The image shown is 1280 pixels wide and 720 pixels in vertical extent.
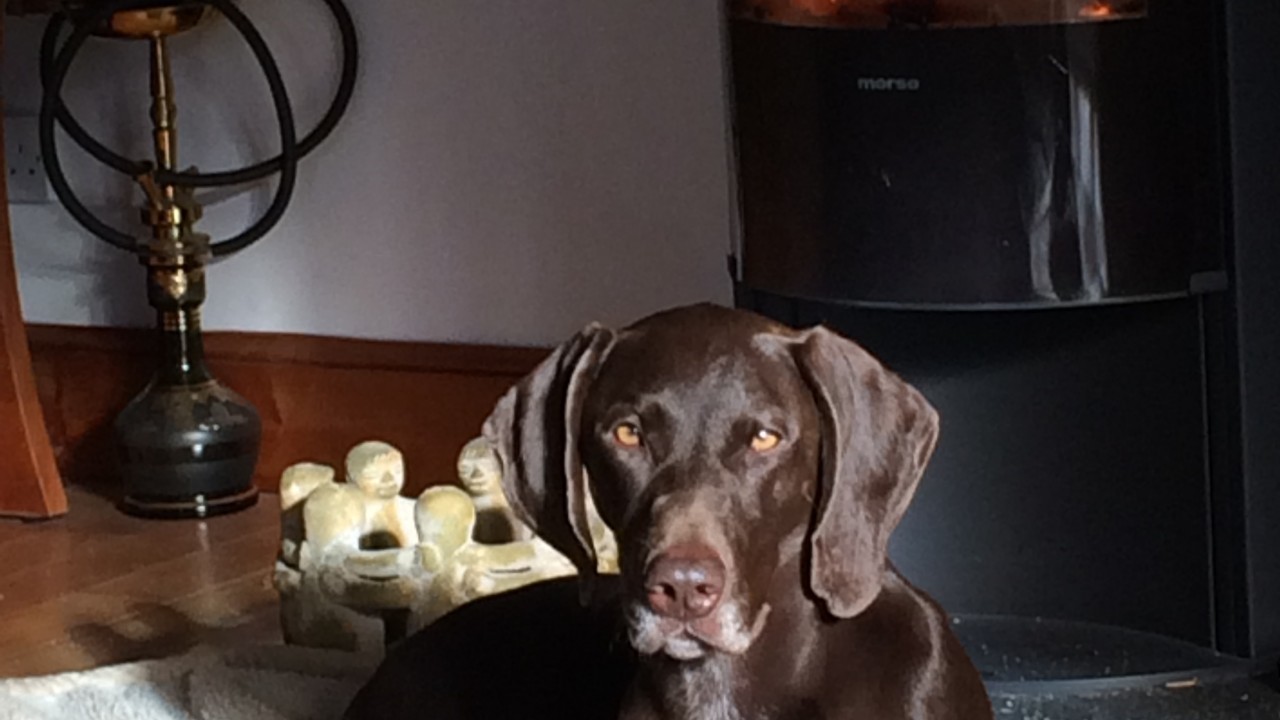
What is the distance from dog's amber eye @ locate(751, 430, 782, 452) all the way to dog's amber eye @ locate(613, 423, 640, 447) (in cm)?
8

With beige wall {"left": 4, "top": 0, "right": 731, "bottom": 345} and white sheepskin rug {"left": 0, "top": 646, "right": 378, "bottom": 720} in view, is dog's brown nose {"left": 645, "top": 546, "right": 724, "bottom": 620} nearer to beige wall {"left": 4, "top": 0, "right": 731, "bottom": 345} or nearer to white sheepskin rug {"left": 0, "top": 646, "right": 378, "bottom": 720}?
white sheepskin rug {"left": 0, "top": 646, "right": 378, "bottom": 720}

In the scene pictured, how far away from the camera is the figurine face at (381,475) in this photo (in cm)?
219

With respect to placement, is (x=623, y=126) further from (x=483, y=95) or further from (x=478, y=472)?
(x=478, y=472)

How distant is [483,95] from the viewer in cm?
273

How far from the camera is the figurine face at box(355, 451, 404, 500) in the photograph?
7.18 feet

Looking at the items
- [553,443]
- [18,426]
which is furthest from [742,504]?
[18,426]

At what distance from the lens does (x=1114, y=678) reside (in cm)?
201

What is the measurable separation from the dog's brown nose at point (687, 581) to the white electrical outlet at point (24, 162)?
83.9 inches

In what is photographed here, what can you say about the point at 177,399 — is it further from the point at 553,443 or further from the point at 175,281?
the point at 553,443

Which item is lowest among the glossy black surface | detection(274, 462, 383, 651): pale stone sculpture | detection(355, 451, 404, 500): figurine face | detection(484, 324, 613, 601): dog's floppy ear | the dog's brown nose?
detection(274, 462, 383, 651): pale stone sculpture

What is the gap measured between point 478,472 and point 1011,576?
1.83 ft

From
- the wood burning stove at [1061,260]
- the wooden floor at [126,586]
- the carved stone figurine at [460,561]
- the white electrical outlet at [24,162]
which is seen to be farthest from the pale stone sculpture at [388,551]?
the white electrical outlet at [24,162]

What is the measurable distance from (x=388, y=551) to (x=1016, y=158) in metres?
0.74

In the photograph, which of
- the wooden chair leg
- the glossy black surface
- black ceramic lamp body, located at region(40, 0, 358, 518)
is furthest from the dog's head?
the wooden chair leg
